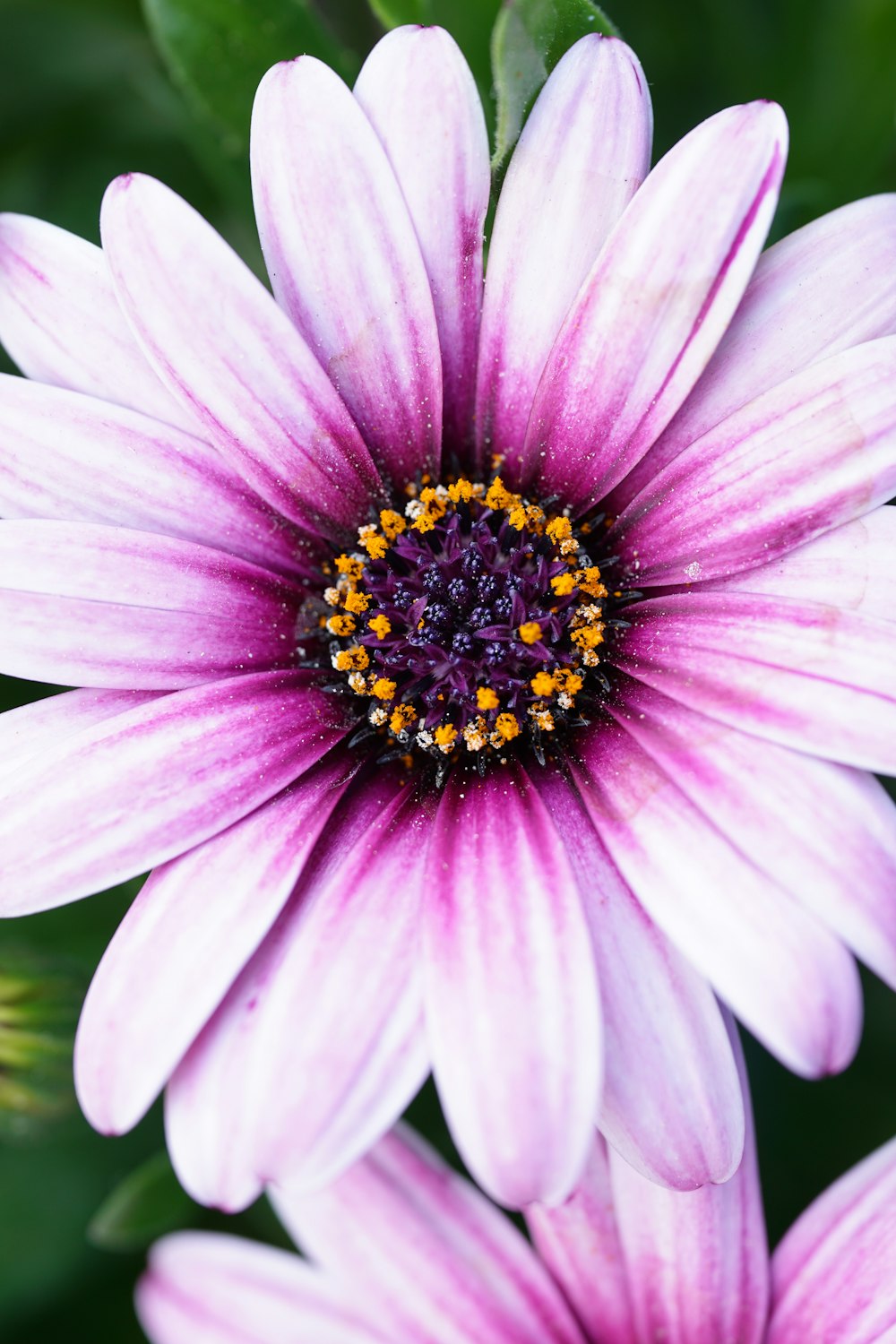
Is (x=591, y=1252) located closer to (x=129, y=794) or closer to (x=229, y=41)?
(x=129, y=794)

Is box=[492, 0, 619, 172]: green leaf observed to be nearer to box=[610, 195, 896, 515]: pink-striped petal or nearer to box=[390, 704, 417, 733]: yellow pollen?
box=[610, 195, 896, 515]: pink-striped petal

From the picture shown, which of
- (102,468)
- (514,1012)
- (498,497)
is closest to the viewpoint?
(514,1012)

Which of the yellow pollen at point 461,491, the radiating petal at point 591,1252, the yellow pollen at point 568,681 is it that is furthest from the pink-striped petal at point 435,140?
the radiating petal at point 591,1252

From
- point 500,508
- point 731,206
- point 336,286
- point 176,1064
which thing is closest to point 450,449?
point 500,508

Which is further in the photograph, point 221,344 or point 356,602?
point 356,602

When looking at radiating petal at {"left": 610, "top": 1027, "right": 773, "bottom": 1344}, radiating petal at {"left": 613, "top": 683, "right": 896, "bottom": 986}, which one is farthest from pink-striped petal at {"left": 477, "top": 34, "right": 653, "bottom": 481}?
radiating petal at {"left": 610, "top": 1027, "right": 773, "bottom": 1344}

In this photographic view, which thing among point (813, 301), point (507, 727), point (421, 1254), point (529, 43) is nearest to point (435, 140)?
point (529, 43)

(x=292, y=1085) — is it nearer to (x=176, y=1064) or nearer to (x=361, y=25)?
(x=176, y=1064)
